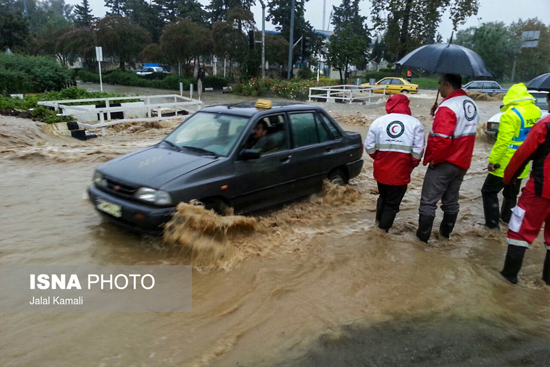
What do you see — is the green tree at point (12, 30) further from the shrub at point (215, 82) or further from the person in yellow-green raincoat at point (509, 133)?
the person in yellow-green raincoat at point (509, 133)

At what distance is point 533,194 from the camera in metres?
4.01

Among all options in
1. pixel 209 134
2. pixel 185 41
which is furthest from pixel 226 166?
pixel 185 41

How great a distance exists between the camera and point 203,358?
3123 millimetres

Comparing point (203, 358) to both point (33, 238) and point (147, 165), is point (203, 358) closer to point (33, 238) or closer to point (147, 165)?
point (147, 165)

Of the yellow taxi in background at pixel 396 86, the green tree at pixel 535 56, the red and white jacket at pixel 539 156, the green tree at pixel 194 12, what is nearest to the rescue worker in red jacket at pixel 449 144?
the red and white jacket at pixel 539 156

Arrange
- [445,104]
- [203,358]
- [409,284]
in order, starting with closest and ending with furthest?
[203,358] → [409,284] → [445,104]

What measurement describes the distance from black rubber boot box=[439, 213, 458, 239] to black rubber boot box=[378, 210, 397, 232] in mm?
617

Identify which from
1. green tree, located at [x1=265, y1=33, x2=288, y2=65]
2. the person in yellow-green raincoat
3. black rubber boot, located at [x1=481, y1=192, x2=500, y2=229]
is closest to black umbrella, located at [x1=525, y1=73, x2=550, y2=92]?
the person in yellow-green raincoat

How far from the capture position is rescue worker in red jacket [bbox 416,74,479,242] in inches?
184

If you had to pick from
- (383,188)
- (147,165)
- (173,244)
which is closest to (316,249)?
(383,188)

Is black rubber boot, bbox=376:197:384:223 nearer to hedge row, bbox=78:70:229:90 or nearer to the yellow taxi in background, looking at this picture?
the yellow taxi in background

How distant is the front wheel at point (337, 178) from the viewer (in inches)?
261

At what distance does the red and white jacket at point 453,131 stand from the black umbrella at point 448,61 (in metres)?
0.25

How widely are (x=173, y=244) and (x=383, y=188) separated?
→ 259 cm
